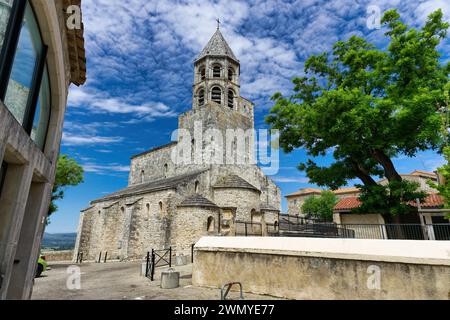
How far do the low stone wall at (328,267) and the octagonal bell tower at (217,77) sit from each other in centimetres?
2044

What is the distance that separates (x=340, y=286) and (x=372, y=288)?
68 cm

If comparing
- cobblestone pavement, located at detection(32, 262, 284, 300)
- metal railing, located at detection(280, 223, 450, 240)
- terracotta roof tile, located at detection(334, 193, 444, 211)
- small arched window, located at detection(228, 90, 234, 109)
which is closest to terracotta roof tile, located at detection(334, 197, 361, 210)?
terracotta roof tile, located at detection(334, 193, 444, 211)

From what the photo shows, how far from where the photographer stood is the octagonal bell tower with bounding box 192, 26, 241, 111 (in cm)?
2730

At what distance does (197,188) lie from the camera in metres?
20.6

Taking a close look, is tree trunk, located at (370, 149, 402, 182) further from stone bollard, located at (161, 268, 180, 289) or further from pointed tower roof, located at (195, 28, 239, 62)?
pointed tower roof, located at (195, 28, 239, 62)

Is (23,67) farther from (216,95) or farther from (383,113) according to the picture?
(216,95)

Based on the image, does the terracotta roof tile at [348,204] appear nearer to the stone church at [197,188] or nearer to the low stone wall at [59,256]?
the stone church at [197,188]

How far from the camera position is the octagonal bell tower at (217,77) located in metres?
27.3

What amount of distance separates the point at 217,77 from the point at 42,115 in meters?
24.7

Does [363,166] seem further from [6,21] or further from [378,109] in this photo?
[6,21]

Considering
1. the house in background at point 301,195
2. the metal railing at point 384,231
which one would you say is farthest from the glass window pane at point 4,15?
the house in background at point 301,195
